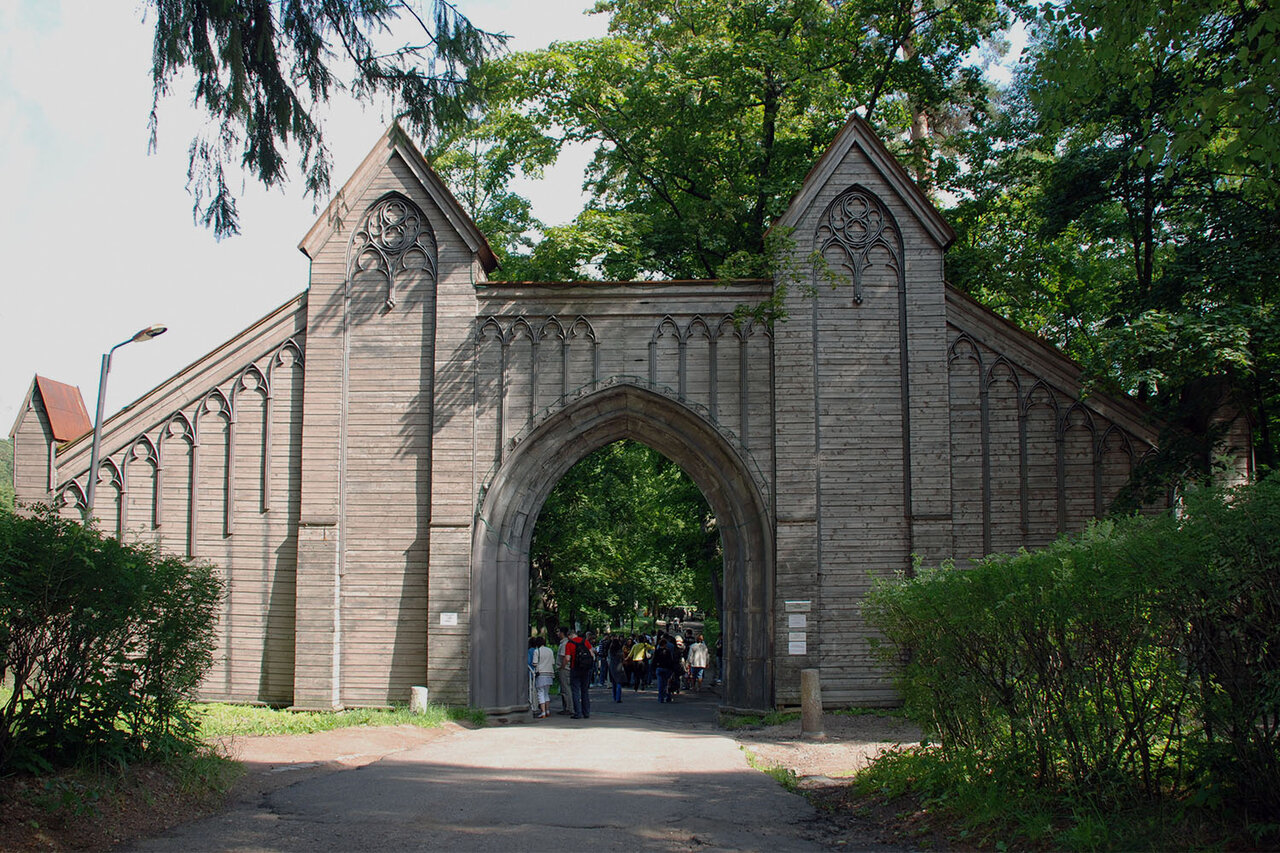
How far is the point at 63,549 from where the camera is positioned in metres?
7.82

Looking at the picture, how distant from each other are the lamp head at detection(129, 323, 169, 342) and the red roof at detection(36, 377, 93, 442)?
145 cm

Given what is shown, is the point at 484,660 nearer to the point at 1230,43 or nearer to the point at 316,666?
the point at 316,666

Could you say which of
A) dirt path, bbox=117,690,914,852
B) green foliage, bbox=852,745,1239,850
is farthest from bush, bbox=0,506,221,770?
green foliage, bbox=852,745,1239,850

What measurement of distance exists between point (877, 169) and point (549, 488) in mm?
7878

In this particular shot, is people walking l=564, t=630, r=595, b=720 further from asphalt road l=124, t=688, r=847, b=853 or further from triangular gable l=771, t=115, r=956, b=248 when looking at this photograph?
triangular gable l=771, t=115, r=956, b=248

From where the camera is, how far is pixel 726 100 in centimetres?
2277

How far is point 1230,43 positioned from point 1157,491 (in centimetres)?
671

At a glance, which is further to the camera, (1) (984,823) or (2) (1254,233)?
(2) (1254,233)

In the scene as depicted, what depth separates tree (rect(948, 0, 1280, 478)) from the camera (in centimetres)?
884

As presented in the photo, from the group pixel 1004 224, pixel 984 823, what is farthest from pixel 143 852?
pixel 1004 224

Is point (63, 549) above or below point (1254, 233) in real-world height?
below

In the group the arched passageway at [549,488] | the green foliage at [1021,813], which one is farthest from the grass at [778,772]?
the arched passageway at [549,488]

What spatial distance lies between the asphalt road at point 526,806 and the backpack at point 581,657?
19.9 ft

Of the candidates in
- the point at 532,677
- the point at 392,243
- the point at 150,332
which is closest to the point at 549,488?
the point at 532,677
